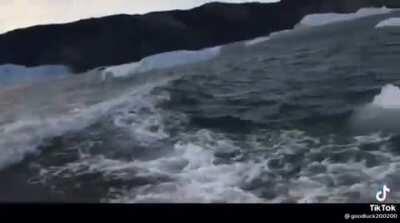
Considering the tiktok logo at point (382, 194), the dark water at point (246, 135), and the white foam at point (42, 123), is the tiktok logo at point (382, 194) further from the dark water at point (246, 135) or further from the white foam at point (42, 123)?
the white foam at point (42, 123)

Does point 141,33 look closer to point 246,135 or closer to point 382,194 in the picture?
point 246,135

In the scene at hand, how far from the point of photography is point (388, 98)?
159 centimetres

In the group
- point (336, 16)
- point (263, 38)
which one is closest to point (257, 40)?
point (263, 38)

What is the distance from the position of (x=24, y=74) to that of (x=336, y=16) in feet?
2.69

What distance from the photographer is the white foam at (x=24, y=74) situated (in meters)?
1.69

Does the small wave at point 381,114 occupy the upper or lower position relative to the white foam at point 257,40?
lower

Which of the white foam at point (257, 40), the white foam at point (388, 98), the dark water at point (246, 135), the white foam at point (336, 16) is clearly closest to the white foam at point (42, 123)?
the dark water at point (246, 135)

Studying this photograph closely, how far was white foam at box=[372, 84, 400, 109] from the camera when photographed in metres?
1.58

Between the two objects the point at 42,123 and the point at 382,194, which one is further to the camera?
the point at 42,123

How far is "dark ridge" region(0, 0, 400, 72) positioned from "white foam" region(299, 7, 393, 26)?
0.8 inches

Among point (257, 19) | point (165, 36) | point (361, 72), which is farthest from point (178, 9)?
point (361, 72)

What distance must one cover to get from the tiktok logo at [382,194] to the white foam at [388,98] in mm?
202

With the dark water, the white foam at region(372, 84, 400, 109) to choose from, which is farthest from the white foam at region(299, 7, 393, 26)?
the white foam at region(372, 84, 400, 109)
